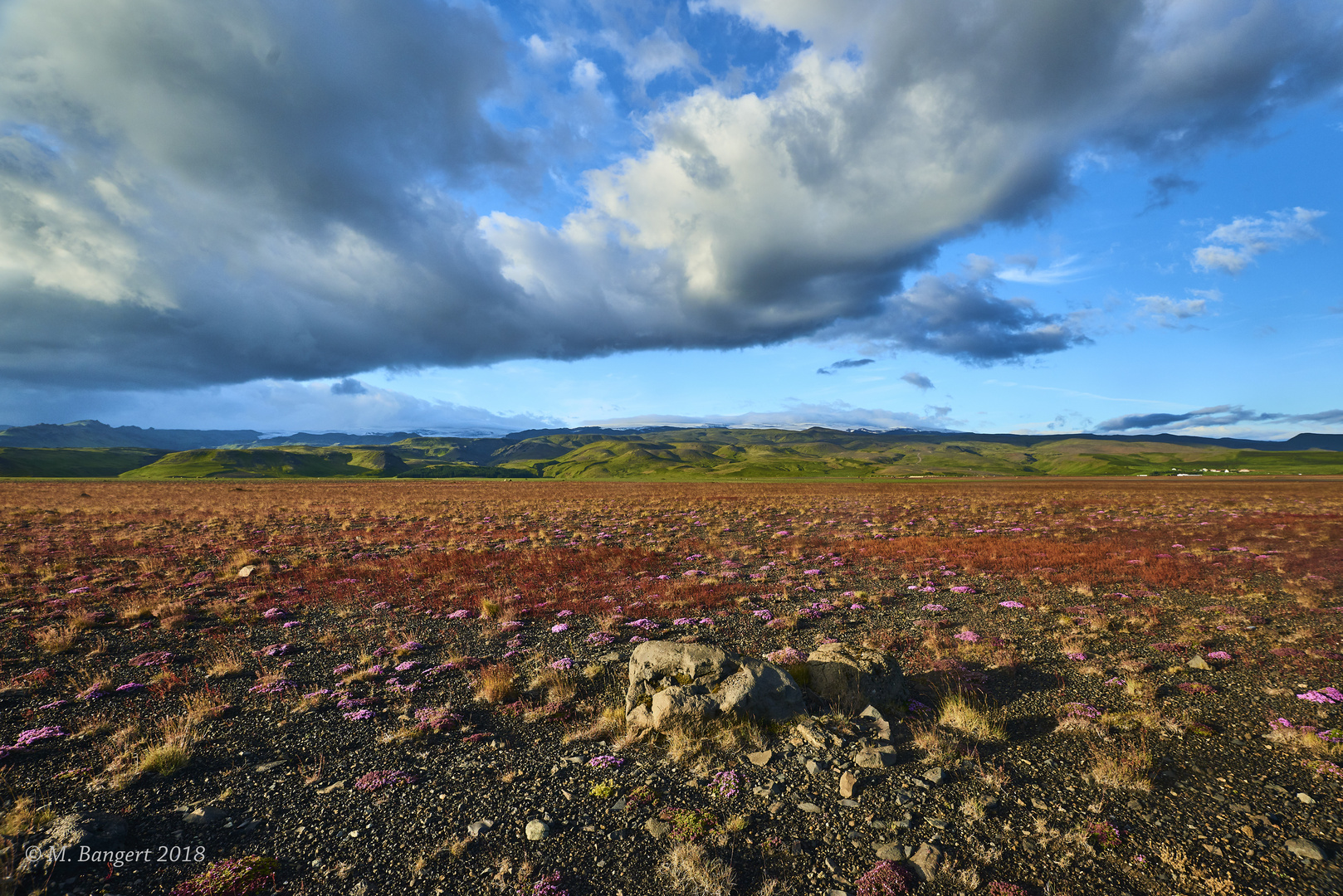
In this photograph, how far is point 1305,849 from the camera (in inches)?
275

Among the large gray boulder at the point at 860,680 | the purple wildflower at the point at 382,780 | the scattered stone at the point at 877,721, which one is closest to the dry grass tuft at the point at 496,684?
the purple wildflower at the point at 382,780

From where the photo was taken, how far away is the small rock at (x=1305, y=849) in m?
6.90

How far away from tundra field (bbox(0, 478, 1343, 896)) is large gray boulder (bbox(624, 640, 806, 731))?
0.26 feet

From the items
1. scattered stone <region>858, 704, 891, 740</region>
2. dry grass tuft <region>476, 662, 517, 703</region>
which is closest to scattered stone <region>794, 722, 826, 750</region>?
scattered stone <region>858, 704, 891, 740</region>

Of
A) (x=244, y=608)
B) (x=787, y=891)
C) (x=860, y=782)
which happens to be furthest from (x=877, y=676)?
(x=244, y=608)

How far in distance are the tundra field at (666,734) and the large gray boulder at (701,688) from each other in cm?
8

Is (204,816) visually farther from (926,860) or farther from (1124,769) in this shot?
(1124,769)

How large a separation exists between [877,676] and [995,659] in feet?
16.5

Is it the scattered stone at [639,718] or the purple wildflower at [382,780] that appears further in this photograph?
the scattered stone at [639,718]

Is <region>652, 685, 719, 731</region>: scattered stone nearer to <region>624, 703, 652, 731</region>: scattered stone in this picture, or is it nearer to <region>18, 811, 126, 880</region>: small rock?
<region>624, 703, 652, 731</region>: scattered stone

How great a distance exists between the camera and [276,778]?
8.95 meters

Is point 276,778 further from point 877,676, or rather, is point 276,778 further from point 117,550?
point 117,550

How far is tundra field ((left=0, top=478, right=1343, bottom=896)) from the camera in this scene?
22.9ft

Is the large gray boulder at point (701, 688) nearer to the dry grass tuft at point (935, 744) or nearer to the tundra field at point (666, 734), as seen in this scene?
the tundra field at point (666, 734)
